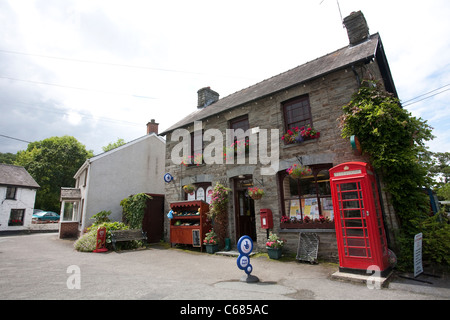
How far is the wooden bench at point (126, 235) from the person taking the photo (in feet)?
36.1

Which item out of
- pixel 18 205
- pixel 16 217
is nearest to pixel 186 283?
pixel 18 205

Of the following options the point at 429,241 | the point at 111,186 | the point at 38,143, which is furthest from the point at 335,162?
the point at 38,143

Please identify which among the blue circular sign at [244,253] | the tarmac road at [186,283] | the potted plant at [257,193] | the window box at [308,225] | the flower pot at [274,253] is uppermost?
the potted plant at [257,193]

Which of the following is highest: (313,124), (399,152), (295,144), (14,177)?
(14,177)

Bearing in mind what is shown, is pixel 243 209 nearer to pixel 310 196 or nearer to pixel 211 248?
pixel 211 248

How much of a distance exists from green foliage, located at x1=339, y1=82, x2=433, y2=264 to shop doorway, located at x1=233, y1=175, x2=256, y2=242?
4.96m

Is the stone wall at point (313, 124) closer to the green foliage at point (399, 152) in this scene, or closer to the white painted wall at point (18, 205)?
the green foliage at point (399, 152)

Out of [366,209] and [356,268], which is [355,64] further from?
[356,268]

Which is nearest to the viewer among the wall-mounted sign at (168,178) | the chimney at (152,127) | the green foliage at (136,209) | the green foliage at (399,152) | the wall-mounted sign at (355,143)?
the green foliage at (399,152)

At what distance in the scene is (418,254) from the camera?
589cm

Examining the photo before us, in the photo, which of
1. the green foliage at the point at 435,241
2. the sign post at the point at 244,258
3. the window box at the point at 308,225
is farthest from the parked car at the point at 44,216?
the green foliage at the point at 435,241

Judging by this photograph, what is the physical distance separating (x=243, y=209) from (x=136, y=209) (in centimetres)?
624

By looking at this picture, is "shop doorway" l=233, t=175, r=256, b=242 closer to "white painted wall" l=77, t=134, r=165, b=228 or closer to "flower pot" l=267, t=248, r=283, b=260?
"flower pot" l=267, t=248, r=283, b=260
